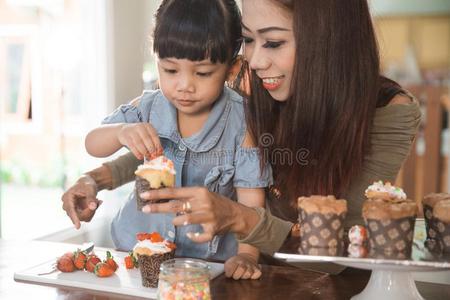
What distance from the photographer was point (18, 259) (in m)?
1.67

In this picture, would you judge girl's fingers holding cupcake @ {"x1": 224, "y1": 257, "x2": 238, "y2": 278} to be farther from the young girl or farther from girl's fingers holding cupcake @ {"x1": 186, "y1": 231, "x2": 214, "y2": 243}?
girl's fingers holding cupcake @ {"x1": 186, "y1": 231, "x2": 214, "y2": 243}

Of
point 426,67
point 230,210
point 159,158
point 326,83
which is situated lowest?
point 230,210

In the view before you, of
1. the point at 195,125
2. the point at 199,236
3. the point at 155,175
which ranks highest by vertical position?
the point at 195,125

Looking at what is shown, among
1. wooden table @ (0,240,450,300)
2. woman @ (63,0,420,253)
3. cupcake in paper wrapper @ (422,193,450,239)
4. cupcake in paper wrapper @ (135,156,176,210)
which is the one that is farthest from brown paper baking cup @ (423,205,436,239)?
cupcake in paper wrapper @ (135,156,176,210)

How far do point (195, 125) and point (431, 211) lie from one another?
759 mm

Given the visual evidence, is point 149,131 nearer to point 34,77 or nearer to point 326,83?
point 326,83

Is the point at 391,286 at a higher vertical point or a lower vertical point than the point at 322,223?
lower

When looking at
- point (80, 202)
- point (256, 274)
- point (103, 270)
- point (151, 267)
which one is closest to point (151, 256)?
point (151, 267)

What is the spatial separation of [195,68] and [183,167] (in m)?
0.32

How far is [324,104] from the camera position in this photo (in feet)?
5.39

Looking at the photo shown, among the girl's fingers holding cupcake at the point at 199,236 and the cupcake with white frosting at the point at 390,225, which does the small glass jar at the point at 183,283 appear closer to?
the girl's fingers holding cupcake at the point at 199,236

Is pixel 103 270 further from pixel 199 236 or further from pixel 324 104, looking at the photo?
pixel 324 104

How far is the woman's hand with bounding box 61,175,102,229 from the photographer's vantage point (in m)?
1.62

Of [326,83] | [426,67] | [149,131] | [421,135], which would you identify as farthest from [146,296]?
[426,67]
